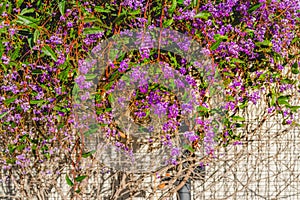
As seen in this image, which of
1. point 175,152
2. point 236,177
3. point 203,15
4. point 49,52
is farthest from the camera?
point 236,177

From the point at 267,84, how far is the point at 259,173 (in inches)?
31.8

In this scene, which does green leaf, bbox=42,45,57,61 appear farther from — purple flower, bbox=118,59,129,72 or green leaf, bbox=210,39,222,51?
green leaf, bbox=210,39,222,51

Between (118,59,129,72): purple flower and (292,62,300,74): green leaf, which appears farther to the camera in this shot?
(292,62,300,74): green leaf

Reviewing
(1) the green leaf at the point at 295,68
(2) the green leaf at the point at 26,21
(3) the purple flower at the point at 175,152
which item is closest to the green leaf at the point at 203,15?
(1) the green leaf at the point at 295,68

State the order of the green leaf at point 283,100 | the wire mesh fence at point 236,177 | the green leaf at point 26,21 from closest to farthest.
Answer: the green leaf at point 26,21 → the green leaf at point 283,100 → the wire mesh fence at point 236,177

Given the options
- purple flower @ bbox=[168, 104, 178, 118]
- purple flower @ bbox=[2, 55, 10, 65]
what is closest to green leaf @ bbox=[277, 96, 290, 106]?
purple flower @ bbox=[168, 104, 178, 118]

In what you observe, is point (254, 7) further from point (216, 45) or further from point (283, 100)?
point (283, 100)

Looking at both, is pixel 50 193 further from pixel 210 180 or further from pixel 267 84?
pixel 267 84

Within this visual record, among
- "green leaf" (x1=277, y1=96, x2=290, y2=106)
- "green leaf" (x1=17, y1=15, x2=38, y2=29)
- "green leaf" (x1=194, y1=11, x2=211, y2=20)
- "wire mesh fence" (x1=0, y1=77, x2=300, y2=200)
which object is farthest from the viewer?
"wire mesh fence" (x1=0, y1=77, x2=300, y2=200)

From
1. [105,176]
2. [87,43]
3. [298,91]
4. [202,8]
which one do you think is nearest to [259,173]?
[298,91]

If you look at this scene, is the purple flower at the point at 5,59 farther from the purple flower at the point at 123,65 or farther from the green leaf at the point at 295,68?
the green leaf at the point at 295,68

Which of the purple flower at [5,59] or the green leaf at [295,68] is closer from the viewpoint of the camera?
the purple flower at [5,59]

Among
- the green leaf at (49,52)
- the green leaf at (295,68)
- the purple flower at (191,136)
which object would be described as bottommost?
the purple flower at (191,136)

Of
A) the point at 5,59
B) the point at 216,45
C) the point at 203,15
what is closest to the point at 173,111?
the point at 216,45
